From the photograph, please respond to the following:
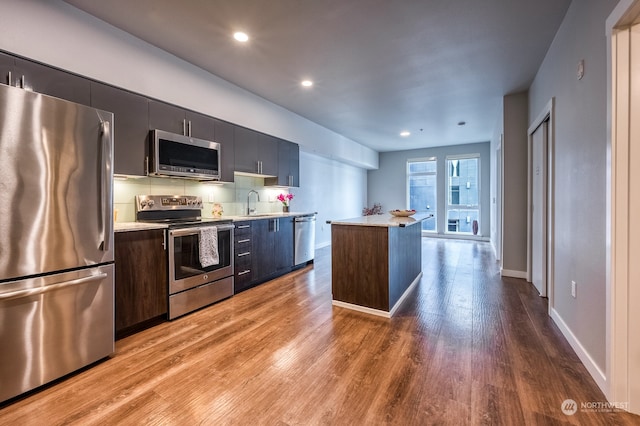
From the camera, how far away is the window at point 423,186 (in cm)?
855

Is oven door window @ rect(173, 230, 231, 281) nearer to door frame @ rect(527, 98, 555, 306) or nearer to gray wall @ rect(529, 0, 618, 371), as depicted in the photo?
gray wall @ rect(529, 0, 618, 371)

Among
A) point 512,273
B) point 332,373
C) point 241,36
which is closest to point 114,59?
point 241,36

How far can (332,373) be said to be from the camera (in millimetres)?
1914

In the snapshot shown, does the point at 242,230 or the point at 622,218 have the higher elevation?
the point at 622,218

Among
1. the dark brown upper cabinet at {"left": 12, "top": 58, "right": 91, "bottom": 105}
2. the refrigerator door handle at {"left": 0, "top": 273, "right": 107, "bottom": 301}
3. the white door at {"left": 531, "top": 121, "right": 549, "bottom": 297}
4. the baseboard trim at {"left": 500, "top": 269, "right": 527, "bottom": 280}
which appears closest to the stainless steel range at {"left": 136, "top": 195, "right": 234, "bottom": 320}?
the refrigerator door handle at {"left": 0, "top": 273, "right": 107, "bottom": 301}

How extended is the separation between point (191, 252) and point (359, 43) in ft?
8.66

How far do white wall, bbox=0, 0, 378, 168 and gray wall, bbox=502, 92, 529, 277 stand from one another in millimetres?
3561

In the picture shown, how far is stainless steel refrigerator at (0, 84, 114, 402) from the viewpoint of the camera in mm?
1612

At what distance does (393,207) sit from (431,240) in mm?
1696

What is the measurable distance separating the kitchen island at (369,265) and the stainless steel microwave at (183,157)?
5.32ft

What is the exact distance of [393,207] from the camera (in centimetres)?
908

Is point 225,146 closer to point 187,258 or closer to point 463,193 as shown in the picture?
point 187,258

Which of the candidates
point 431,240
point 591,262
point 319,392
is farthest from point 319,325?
point 431,240

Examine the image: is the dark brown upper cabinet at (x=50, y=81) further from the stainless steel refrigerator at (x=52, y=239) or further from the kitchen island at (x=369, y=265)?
the kitchen island at (x=369, y=265)
